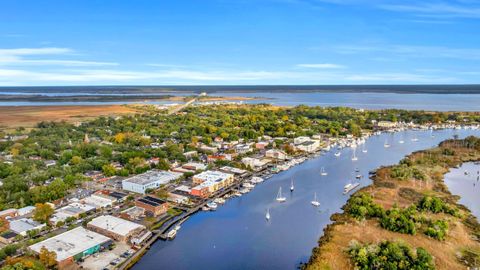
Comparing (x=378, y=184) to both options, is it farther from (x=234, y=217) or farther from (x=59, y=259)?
(x=59, y=259)

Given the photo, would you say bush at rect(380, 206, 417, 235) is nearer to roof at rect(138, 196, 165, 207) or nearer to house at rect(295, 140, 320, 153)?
roof at rect(138, 196, 165, 207)

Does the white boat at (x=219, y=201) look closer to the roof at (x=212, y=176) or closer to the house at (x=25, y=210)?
the roof at (x=212, y=176)

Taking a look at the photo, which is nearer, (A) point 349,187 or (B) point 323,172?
(A) point 349,187

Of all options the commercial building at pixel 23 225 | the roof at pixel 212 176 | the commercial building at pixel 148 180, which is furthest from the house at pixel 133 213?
the roof at pixel 212 176

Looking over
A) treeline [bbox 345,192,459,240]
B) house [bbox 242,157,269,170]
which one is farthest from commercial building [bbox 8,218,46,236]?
treeline [bbox 345,192,459,240]

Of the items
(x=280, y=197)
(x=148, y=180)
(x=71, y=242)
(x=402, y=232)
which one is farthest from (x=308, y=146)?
(x=71, y=242)

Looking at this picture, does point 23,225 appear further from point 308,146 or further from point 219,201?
point 308,146

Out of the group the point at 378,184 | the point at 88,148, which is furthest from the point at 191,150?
the point at 378,184
